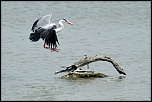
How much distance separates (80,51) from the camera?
16.1 m

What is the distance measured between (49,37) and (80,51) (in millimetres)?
3013

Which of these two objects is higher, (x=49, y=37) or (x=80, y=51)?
(x=80, y=51)

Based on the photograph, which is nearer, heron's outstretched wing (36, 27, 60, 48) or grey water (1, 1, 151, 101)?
grey water (1, 1, 151, 101)

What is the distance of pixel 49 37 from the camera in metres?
13.2

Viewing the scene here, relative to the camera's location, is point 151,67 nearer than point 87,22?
Yes

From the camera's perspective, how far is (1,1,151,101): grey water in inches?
468

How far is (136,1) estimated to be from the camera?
87.1 ft

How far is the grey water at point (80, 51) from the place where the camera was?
1188cm

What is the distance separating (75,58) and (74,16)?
7.92 meters

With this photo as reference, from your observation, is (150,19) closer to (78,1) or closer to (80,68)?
(78,1)

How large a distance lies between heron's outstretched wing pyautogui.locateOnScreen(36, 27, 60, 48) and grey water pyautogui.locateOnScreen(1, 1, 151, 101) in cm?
69

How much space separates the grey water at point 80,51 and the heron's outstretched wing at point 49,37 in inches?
27.1

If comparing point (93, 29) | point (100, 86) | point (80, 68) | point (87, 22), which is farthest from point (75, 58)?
point (87, 22)

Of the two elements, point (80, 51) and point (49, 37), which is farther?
point (80, 51)
